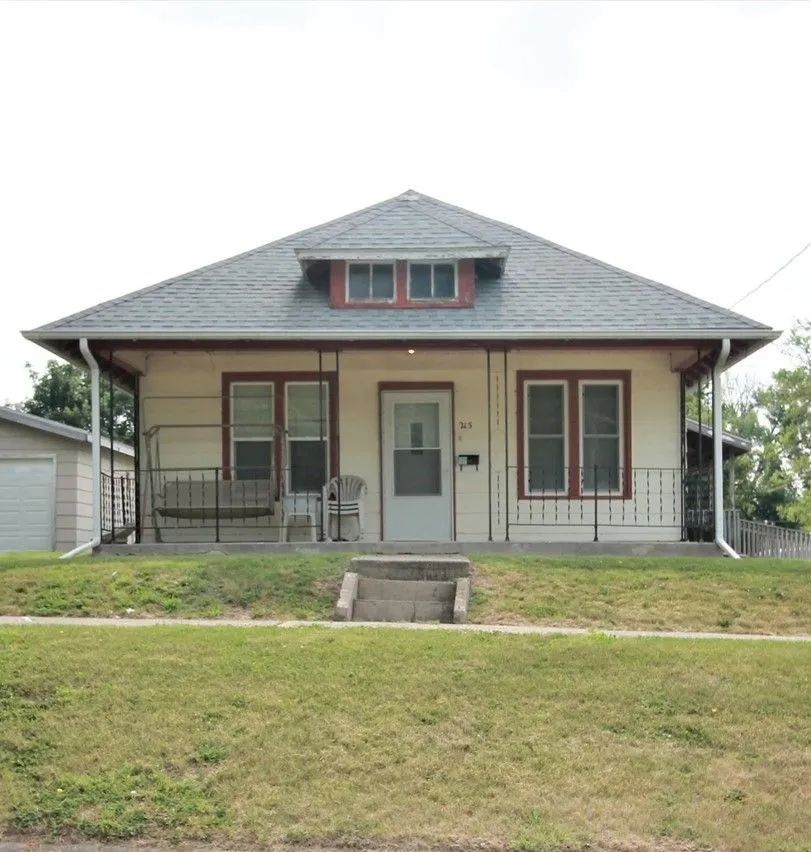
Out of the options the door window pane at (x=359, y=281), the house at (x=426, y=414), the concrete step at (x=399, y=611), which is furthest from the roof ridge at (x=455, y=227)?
the concrete step at (x=399, y=611)

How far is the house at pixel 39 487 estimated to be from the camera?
21609 millimetres

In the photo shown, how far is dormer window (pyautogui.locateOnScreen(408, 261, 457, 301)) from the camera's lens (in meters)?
16.0

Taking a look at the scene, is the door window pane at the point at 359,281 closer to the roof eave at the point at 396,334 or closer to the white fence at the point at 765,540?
the roof eave at the point at 396,334

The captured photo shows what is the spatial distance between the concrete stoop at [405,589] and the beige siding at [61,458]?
10.8 metres

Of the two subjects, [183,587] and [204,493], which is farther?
[204,493]

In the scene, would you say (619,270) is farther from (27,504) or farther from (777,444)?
(777,444)

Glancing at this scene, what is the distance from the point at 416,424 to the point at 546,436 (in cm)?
186

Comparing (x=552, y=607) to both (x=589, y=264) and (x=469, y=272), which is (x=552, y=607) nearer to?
(x=469, y=272)

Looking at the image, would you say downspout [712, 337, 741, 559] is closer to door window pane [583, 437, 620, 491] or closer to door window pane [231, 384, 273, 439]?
door window pane [583, 437, 620, 491]

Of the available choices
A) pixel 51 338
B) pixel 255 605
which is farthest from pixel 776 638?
pixel 51 338

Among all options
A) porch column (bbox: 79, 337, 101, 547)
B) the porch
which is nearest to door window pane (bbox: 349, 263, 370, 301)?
the porch

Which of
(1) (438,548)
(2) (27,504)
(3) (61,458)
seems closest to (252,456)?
(1) (438,548)

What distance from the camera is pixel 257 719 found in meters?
7.44

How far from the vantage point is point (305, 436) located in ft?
52.6
